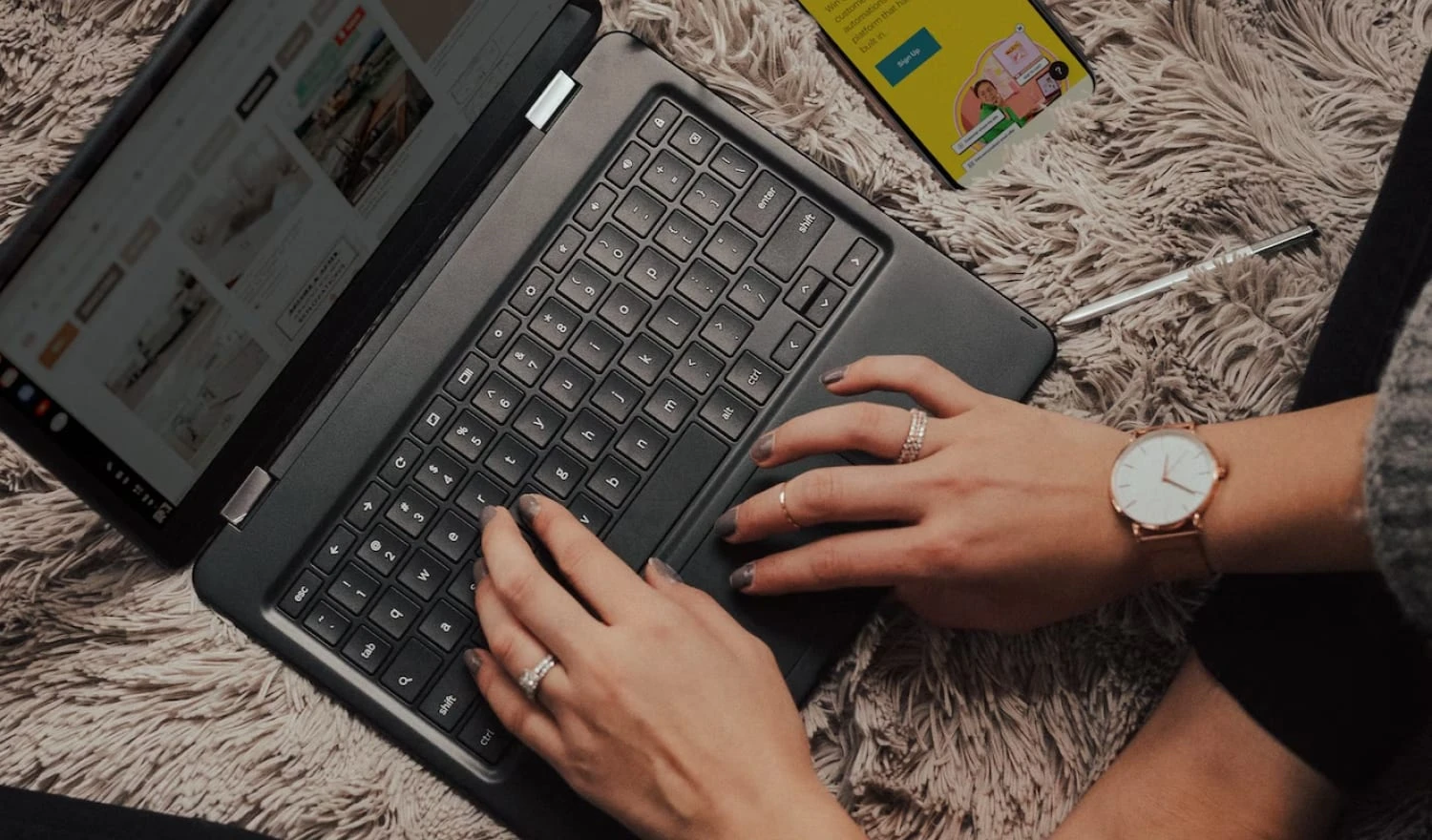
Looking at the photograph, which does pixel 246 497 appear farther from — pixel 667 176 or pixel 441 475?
pixel 667 176

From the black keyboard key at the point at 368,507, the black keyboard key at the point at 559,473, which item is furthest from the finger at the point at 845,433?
the black keyboard key at the point at 368,507

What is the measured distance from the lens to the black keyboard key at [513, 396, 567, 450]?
1.93ft

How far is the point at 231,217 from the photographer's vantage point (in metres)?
0.48

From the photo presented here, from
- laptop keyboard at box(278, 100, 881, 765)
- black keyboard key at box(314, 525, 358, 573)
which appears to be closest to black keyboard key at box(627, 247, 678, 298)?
laptop keyboard at box(278, 100, 881, 765)

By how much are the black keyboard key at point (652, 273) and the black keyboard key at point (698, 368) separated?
38 mm

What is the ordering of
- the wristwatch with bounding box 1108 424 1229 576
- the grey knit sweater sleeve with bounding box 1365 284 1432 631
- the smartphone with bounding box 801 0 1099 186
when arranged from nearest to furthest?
the grey knit sweater sleeve with bounding box 1365 284 1432 631, the wristwatch with bounding box 1108 424 1229 576, the smartphone with bounding box 801 0 1099 186

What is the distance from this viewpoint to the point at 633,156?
2.02 feet

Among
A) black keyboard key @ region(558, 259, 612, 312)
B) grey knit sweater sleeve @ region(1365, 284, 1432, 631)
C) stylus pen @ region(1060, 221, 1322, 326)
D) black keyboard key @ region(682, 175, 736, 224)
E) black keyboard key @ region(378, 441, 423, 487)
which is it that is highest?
stylus pen @ region(1060, 221, 1322, 326)

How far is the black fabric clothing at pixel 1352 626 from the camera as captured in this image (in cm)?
56

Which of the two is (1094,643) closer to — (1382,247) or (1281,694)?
(1281,694)

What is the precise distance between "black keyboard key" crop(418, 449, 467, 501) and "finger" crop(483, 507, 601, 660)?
4cm

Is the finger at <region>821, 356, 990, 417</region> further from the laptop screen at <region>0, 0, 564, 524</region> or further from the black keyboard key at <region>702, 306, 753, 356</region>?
the laptop screen at <region>0, 0, 564, 524</region>

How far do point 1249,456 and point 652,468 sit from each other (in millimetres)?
303

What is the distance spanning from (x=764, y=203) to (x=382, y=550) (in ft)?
A: 0.92
